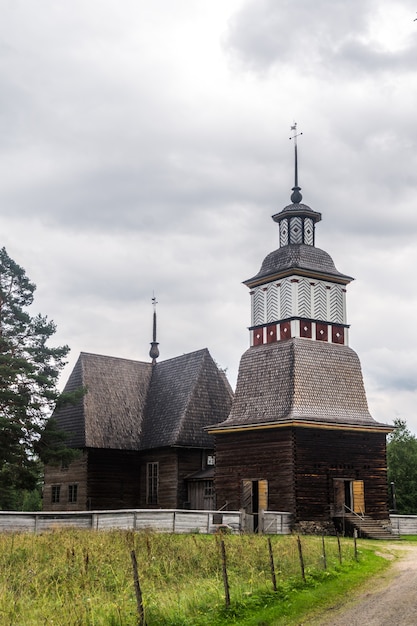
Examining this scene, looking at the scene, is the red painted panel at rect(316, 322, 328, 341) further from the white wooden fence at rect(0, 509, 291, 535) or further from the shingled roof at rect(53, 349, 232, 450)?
the white wooden fence at rect(0, 509, 291, 535)

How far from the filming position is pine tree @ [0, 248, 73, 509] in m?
37.2

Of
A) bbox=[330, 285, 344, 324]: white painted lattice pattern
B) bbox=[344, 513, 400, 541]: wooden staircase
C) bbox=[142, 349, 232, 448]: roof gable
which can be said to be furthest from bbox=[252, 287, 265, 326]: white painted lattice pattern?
bbox=[344, 513, 400, 541]: wooden staircase

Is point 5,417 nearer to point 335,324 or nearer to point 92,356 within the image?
point 92,356

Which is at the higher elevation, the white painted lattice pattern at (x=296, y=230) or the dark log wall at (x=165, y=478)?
the white painted lattice pattern at (x=296, y=230)

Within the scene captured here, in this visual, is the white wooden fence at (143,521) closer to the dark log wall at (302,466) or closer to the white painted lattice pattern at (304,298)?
the dark log wall at (302,466)

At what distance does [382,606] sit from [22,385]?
2627 cm

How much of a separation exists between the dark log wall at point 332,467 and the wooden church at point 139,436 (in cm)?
648

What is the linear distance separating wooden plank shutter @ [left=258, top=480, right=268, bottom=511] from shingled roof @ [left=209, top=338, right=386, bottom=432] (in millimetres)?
2721

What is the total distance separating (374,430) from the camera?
37469 millimetres

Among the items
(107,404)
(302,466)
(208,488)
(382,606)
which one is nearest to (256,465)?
(302,466)

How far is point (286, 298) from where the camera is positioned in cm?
3956

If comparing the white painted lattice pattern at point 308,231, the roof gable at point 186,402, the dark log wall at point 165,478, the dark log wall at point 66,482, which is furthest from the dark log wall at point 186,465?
the white painted lattice pattern at point 308,231

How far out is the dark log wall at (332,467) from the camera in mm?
34969

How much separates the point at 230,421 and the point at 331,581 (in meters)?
20.1
